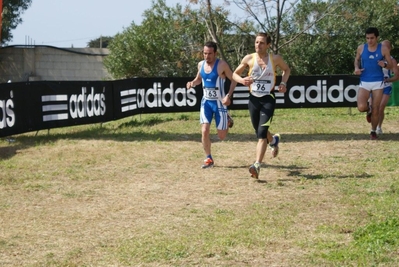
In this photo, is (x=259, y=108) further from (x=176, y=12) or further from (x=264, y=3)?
(x=176, y=12)

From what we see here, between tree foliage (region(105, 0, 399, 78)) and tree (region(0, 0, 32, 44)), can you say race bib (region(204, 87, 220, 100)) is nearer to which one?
tree foliage (region(105, 0, 399, 78))

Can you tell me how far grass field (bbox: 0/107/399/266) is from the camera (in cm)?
669

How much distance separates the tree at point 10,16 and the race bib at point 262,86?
35.5 metres

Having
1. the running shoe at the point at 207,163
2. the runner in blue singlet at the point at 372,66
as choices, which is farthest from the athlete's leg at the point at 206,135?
the runner in blue singlet at the point at 372,66

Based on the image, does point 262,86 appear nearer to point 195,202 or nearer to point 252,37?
point 195,202

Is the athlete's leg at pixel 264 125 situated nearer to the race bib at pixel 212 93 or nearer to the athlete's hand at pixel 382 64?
the race bib at pixel 212 93

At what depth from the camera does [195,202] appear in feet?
29.4

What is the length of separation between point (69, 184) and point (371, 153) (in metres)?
5.04

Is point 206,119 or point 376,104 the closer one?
point 206,119

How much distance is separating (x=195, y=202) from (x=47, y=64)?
108ft

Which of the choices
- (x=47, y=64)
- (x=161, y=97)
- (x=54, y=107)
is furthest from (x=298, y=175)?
(x=47, y=64)

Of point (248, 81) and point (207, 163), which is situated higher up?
point (248, 81)

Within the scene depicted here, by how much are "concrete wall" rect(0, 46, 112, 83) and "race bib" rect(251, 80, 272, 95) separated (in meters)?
30.2

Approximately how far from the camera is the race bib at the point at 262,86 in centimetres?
1066
